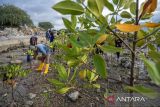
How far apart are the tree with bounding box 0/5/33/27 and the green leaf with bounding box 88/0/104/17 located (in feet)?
155

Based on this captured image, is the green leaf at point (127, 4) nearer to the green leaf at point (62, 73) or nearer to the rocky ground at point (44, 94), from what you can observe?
the green leaf at point (62, 73)

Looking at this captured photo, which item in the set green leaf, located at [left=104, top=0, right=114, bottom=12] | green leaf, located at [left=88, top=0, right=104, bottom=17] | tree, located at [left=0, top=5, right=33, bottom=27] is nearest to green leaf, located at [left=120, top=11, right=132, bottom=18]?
green leaf, located at [left=104, top=0, right=114, bottom=12]

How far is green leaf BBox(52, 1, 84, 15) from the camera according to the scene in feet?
2.21

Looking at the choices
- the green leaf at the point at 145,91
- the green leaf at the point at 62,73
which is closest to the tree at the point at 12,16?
the green leaf at the point at 62,73

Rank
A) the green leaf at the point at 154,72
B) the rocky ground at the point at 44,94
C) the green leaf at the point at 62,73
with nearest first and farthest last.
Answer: the green leaf at the point at 154,72 < the green leaf at the point at 62,73 < the rocky ground at the point at 44,94

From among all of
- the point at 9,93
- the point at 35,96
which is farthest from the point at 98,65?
the point at 9,93

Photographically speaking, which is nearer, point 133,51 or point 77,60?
point 133,51

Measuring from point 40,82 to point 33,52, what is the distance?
4.14 metres

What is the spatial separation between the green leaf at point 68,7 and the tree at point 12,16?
47.2m

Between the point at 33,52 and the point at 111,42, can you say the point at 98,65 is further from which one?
the point at 33,52

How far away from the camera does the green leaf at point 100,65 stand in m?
0.67

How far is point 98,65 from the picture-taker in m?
0.69

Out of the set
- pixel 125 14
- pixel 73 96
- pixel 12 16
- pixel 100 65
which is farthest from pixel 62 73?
pixel 12 16

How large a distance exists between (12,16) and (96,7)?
4882 cm
